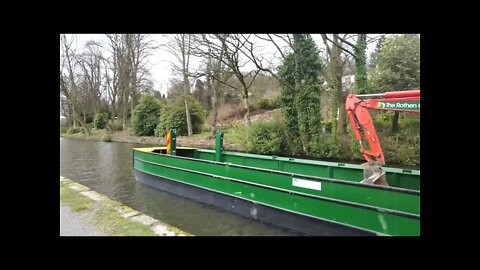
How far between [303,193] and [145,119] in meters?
24.1

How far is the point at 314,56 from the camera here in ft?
51.5

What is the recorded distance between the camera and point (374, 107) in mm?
5574

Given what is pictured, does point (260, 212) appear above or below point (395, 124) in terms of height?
below

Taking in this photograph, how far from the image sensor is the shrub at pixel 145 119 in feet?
88.1

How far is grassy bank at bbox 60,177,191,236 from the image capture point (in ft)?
15.5

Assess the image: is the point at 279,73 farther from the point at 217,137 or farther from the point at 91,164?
the point at 91,164

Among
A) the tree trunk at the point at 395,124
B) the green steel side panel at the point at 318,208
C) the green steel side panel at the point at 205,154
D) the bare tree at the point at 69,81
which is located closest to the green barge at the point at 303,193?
the green steel side panel at the point at 318,208

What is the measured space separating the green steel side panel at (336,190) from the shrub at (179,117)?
Answer: 17154 millimetres

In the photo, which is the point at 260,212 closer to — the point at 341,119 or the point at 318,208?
the point at 318,208

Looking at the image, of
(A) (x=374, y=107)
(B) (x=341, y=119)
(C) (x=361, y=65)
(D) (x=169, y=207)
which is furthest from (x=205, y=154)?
(C) (x=361, y=65)

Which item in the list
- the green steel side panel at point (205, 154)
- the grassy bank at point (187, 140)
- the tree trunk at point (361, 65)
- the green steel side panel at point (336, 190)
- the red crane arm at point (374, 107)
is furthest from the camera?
the grassy bank at point (187, 140)

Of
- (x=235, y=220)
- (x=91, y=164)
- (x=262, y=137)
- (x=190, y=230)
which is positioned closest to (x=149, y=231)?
(x=190, y=230)

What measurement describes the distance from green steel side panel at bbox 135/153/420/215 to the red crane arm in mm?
1169

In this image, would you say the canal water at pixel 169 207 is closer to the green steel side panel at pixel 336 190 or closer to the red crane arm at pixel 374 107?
the green steel side panel at pixel 336 190
